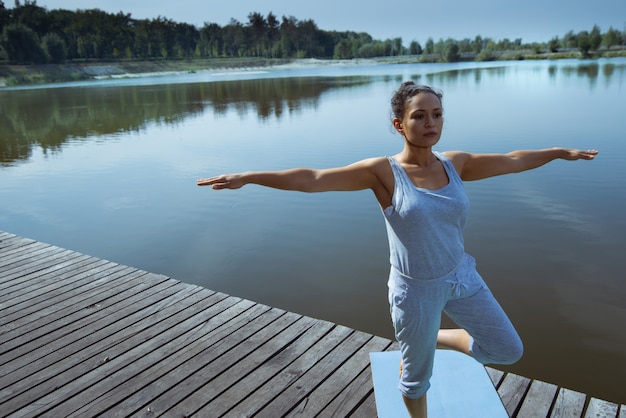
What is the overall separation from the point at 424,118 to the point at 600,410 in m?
2.13

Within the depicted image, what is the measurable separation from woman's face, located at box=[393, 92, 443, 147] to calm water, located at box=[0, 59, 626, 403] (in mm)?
3226

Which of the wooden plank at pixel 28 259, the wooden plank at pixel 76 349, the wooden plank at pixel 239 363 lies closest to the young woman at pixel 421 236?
the wooden plank at pixel 239 363

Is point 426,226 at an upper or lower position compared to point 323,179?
lower

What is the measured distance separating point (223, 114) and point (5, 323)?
2068 cm

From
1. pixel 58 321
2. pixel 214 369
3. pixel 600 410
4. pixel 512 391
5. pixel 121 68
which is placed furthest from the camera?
pixel 121 68

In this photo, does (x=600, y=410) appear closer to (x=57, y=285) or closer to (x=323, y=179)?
(x=323, y=179)

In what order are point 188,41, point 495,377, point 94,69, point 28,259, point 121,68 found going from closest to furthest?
point 495,377 → point 28,259 → point 94,69 → point 121,68 → point 188,41

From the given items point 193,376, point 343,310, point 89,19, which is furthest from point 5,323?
point 89,19

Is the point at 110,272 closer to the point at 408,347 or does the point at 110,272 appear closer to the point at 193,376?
the point at 193,376

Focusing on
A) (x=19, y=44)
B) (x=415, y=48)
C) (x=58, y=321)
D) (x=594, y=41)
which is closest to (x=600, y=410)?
(x=58, y=321)

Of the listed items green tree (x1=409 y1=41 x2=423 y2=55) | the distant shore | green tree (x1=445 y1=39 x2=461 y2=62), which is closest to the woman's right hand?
the distant shore

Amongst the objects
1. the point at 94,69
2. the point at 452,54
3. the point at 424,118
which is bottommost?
the point at 424,118

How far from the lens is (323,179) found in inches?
104

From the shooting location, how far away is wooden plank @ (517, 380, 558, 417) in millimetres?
3172
